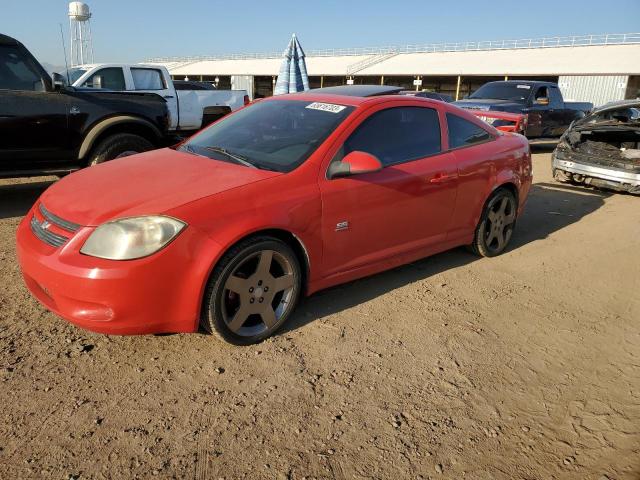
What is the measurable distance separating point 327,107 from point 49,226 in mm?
2094

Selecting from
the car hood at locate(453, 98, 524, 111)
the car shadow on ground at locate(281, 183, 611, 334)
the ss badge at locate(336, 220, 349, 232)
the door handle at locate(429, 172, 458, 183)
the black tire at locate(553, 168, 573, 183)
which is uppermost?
the car hood at locate(453, 98, 524, 111)

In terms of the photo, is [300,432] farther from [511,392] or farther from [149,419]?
[511,392]

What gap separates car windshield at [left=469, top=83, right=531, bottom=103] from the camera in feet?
41.2

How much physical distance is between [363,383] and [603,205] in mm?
6363

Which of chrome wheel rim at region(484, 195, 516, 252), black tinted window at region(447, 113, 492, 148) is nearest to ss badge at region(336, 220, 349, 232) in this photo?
black tinted window at region(447, 113, 492, 148)

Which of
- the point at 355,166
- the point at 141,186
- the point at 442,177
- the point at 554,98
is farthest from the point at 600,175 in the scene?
the point at 141,186

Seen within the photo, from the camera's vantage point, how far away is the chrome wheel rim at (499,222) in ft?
16.1

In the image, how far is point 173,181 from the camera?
10.3ft

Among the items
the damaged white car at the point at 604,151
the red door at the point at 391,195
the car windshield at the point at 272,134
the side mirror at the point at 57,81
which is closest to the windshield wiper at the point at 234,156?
the car windshield at the point at 272,134

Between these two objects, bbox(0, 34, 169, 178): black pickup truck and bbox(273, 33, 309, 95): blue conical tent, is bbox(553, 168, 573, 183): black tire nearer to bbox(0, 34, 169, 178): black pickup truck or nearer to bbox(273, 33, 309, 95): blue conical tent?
bbox(0, 34, 169, 178): black pickup truck

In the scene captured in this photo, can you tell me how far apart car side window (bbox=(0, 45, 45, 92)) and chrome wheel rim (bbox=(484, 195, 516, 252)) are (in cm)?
526

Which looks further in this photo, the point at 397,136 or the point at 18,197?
the point at 18,197

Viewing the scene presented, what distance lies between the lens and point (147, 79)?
953cm

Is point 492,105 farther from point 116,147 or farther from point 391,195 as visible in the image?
point 391,195
